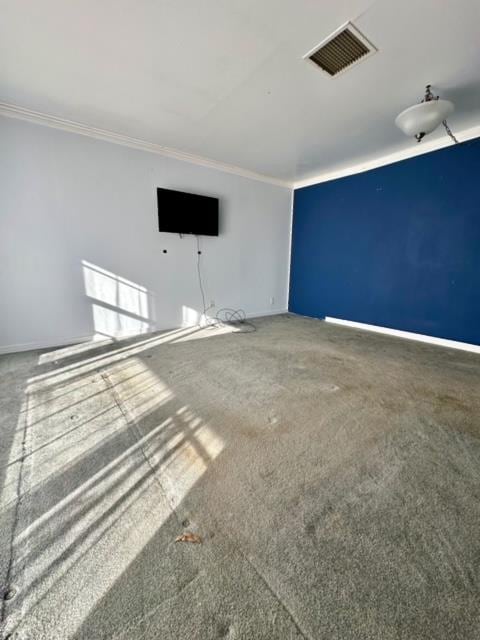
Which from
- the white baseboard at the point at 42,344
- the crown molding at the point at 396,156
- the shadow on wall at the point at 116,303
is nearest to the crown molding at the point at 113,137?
the crown molding at the point at 396,156

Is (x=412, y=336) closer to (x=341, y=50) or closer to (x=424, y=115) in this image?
(x=424, y=115)

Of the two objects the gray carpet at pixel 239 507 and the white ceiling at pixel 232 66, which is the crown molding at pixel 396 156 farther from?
the gray carpet at pixel 239 507

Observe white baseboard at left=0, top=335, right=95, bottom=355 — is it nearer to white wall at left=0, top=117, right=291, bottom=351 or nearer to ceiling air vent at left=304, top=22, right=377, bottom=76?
white wall at left=0, top=117, right=291, bottom=351

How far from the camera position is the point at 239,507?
4.14 ft

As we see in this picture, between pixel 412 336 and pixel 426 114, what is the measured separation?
112 inches

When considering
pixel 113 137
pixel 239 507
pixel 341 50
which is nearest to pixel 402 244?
pixel 341 50

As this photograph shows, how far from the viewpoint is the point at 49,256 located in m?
3.21

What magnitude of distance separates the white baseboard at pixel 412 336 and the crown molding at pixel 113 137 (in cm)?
319

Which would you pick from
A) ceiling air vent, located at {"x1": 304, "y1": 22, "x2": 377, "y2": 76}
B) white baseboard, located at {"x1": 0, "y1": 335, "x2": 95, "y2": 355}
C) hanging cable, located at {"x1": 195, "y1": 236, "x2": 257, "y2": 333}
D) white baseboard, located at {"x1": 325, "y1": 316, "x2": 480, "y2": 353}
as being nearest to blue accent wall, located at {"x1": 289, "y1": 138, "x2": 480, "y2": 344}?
white baseboard, located at {"x1": 325, "y1": 316, "x2": 480, "y2": 353}

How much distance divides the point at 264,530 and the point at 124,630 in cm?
58

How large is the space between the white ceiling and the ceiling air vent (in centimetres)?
5

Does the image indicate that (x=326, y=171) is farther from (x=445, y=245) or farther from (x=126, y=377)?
(x=126, y=377)

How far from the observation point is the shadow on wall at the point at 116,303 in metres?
3.55

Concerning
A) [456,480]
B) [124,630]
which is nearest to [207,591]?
[124,630]
